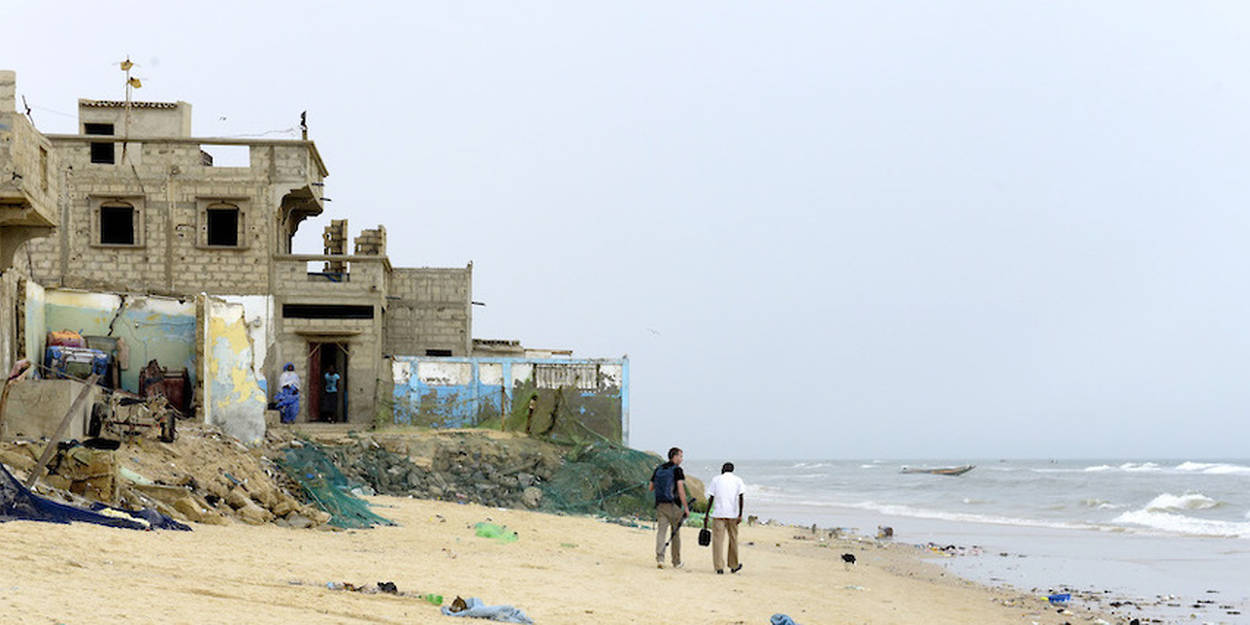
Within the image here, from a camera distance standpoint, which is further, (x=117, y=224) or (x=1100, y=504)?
(x=1100, y=504)

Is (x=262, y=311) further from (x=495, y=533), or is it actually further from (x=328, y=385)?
(x=495, y=533)

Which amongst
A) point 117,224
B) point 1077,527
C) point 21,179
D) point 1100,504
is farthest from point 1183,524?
point 21,179

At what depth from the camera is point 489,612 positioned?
9570mm

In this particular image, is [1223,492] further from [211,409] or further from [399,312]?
[211,409]

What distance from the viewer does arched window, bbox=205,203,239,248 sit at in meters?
33.1

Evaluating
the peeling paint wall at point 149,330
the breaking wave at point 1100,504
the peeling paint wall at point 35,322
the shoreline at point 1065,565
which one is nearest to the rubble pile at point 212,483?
the peeling paint wall at point 35,322

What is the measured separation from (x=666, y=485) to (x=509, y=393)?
55.6ft

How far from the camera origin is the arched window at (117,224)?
33.0 metres

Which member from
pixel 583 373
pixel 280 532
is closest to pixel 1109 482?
pixel 583 373

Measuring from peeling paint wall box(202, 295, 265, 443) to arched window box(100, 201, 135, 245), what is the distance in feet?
36.5

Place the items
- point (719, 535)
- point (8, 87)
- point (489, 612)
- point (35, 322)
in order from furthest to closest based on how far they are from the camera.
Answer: point (35, 322) < point (8, 87) < point (719, 535) < point (489, 612)

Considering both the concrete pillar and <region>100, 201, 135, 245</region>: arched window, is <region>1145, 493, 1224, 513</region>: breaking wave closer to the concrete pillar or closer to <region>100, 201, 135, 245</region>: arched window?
<region>100, 201, 135, 245</region>: arched window

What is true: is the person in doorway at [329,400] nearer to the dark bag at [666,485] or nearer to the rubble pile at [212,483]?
the rubble pile at [212,483]

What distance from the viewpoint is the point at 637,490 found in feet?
87.4
